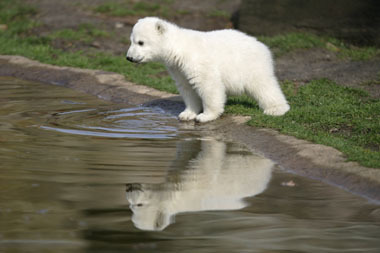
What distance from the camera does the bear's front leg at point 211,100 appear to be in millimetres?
7508

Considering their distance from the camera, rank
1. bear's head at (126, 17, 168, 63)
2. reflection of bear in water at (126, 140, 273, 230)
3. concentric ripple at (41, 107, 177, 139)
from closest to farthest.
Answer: reflection of bear in water at (126, 140, 273, 230), concentric ripple at (41, 107, 177, 139), bear's head at (126, 17, 168, 63)

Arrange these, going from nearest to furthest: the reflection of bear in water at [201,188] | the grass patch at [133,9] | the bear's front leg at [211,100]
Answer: the reflection of bear in water at [201,188] < the bear's front leg at [211,100] < the grass patch at [133,9]

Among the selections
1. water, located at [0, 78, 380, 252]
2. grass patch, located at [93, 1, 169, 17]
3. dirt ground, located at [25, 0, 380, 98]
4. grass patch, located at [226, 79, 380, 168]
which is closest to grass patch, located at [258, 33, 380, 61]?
dirt ground, located at [25, 0, 380, 98]

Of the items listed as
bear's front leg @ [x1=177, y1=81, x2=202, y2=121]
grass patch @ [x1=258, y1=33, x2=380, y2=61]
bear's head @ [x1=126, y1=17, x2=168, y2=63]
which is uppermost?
bear's head @ [x1=126, y1=17, x2=168, y2=63]

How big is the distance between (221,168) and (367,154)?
1.38 metres

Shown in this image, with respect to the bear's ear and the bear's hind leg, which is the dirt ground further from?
the bear's ear

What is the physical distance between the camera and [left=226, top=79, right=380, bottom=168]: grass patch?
20.5 ft

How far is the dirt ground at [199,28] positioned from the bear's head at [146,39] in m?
→ 3.59

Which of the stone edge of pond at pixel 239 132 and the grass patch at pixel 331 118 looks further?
the grass patch at pixel 331 118

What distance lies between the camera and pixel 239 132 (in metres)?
7.14

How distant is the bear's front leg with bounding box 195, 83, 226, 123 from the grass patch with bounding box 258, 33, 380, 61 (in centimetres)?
527

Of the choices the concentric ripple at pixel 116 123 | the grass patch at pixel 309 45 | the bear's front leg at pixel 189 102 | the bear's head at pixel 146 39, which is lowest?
the concentric ripple at pixel 116 123

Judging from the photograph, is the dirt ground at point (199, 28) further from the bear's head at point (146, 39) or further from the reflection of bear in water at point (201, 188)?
the reflection of bear in water at point (201, 188)

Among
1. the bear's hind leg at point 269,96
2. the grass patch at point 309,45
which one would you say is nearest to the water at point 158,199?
the bear's hind leg at point 269,96
